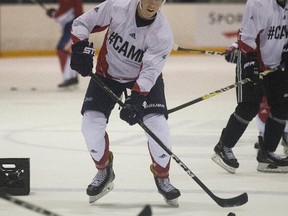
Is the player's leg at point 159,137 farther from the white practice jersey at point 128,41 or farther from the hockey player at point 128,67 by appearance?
the white practice jersey at point 128,41

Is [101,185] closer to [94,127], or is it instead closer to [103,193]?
[103,193]

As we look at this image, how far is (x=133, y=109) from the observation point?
4727 millimetres

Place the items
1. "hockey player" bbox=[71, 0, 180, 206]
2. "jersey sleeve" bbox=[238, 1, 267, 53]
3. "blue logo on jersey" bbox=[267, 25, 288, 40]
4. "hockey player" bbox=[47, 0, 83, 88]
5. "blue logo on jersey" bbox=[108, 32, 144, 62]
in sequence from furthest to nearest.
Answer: "hockey player" bbox=[47, 0, 83, 88]
"blue logo on jersey" bbox=[267, 25, 288, 40]
"jersey sleeve" bbox=[238, 1, 267, 53]
"blue logo on jersey" bbox=[108, 32, 144, 62]
"hockey player" bbox=[71, 0, 180, 206]

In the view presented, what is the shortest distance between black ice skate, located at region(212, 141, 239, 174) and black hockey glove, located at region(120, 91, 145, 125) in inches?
50.7

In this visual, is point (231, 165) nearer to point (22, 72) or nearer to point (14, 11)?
point (22, 72)

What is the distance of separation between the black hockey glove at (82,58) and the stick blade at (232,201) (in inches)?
34.4

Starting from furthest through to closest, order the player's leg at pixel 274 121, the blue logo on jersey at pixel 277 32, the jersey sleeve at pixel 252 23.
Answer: the player's leg at pixel 274 121, the blue logo on jersey at pixel 277 32, the jersey sleeve at pixel 252 23

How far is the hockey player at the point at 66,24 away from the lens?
11.1m

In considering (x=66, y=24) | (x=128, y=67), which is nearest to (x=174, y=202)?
(x=128, y=67)

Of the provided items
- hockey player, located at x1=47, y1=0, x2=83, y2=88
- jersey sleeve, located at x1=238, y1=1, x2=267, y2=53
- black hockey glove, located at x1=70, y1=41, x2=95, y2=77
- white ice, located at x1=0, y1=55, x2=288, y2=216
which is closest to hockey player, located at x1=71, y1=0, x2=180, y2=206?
black hockey glove, located at x1=70, y1=41, x2=95, y2=77

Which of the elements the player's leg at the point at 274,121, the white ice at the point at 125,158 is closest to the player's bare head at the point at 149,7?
the white ice at the point at 125,158

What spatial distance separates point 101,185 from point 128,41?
0.73 metres

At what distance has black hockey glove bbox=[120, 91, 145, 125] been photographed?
4.73 metres

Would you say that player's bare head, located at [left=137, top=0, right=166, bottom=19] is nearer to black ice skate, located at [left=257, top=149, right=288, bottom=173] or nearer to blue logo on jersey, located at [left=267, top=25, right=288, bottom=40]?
blue logo on jersey, located at [left=267, top=25, right=288, bottom=40]
